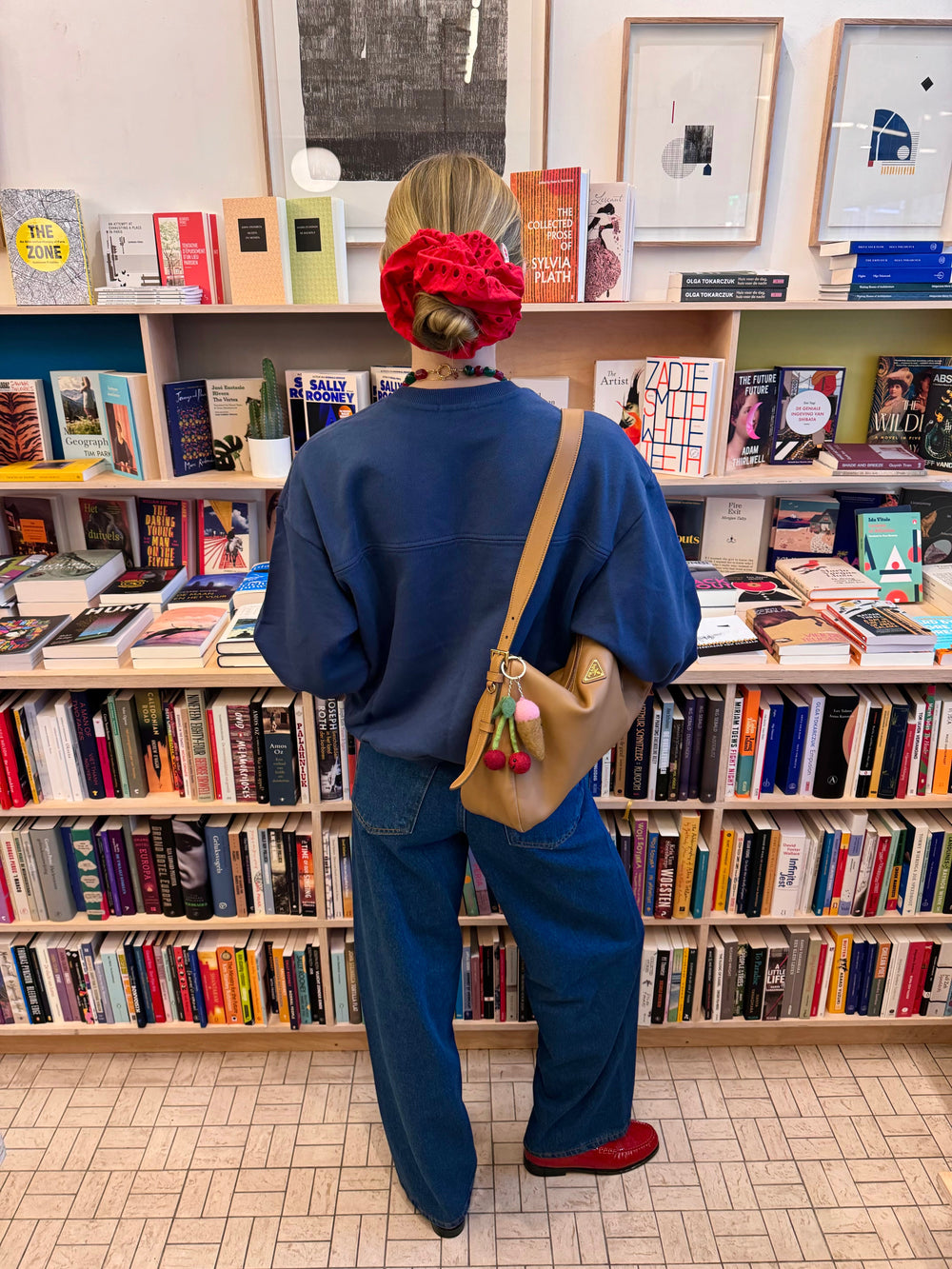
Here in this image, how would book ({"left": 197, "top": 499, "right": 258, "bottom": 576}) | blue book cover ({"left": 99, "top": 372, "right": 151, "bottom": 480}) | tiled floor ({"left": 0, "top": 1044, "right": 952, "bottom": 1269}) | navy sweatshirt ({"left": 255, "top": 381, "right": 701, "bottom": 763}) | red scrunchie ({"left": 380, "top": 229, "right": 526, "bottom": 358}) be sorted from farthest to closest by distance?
book ({"left": 197, "top": 499, "right": 258, "bottom": 576}), blue book cover ({"left": 99, "top": 372, "right": 151, "bottom": 480}), tiled floor ({"left": 0, "top": 1044, "right": 952, "bottom": 1269}), navy sweatshirt ({"left": 255, "top": 381, "right": 701, "bottom": 763}), red scrunchie ({"left": 380, "top": 229, "right": 526, "bottom": 358})

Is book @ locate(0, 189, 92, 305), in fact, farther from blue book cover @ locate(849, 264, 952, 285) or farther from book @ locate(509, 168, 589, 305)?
blue book cover @ locate(849, 264, 952, 285)

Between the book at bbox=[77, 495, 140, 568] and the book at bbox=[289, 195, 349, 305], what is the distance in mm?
672

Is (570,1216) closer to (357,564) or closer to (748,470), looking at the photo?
(357,564)

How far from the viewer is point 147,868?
2.05 metres

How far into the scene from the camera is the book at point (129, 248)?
2027 millimetres

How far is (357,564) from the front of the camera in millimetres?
1271

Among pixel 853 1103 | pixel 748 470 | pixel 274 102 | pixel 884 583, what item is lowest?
pixel 853 1103

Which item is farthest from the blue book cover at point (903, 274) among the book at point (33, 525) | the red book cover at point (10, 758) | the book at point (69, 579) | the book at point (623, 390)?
the red book cover at point (10, 758)

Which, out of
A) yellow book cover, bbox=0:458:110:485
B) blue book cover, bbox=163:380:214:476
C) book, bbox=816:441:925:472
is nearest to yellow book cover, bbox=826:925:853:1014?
book, bbox=816:441:925:472

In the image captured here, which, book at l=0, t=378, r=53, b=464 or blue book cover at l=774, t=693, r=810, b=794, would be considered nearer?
blue book cover at l=774, t=693, r=810, b=794

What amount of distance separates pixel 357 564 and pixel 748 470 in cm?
117

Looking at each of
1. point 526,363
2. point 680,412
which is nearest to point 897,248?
point 680,412

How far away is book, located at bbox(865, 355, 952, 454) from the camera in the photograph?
7.06 feet

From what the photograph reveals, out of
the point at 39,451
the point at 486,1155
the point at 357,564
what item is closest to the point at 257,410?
the point at 39,451
